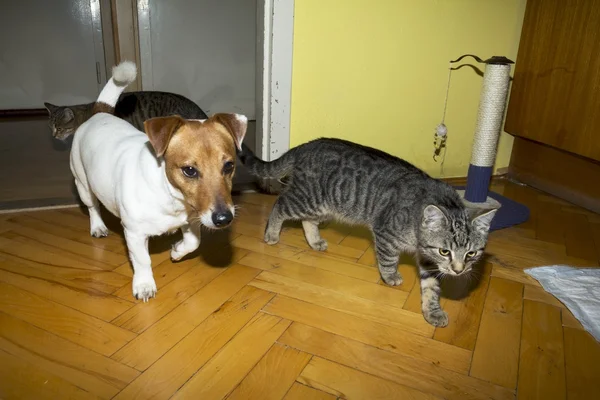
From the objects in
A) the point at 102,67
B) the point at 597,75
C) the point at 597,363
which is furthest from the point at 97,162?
the point at 102,67

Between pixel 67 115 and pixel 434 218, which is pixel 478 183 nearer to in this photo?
pixel 434 218

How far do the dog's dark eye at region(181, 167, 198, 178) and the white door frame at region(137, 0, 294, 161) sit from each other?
4.36ft

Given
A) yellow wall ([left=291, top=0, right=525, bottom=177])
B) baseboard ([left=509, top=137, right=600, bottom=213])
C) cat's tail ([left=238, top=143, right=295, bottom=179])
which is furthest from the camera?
baseboard ([left=509, top=137, right=600, bottom=213])

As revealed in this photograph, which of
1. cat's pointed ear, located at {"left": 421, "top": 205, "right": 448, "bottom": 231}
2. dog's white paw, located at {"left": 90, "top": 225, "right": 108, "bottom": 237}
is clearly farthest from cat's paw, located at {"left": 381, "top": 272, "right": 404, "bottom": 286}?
dog's white paw, located at {"left": 90, "top": 225, "right": 108, "bottom": 237}

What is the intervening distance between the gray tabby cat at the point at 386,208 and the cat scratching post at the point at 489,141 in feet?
2.92

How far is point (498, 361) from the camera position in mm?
1627

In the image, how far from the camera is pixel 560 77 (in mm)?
3061

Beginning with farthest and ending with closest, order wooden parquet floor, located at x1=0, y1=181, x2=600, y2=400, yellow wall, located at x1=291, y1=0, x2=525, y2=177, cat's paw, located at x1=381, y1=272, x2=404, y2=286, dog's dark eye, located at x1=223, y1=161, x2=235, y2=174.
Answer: yellow wall, located at x1=291, y1=0, x2=525, y2=177 → cat's paw, located at x1=381, y1=272, x2=404, y2=286 → dog's dark eye, located at x1=223, y1=161, x2=235, y2=174 → wooden parquet floor, located at x1=0, y1=181, x2=600, y2=400

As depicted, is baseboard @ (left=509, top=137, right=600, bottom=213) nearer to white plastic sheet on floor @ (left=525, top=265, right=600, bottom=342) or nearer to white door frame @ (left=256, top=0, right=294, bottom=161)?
white plastic sheet on floor @ (left=525, top=265, right=600, bottom=342)

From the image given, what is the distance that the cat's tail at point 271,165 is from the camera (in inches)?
93.5

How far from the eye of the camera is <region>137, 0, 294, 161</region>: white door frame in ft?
8.79

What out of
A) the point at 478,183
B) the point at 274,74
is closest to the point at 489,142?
the point at 478,183

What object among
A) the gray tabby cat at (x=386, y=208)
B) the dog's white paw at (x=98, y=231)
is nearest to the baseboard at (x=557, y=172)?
the gray tabby cat at (x=386, y=208)

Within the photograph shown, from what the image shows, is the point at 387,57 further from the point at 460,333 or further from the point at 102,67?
the point at 102,67
